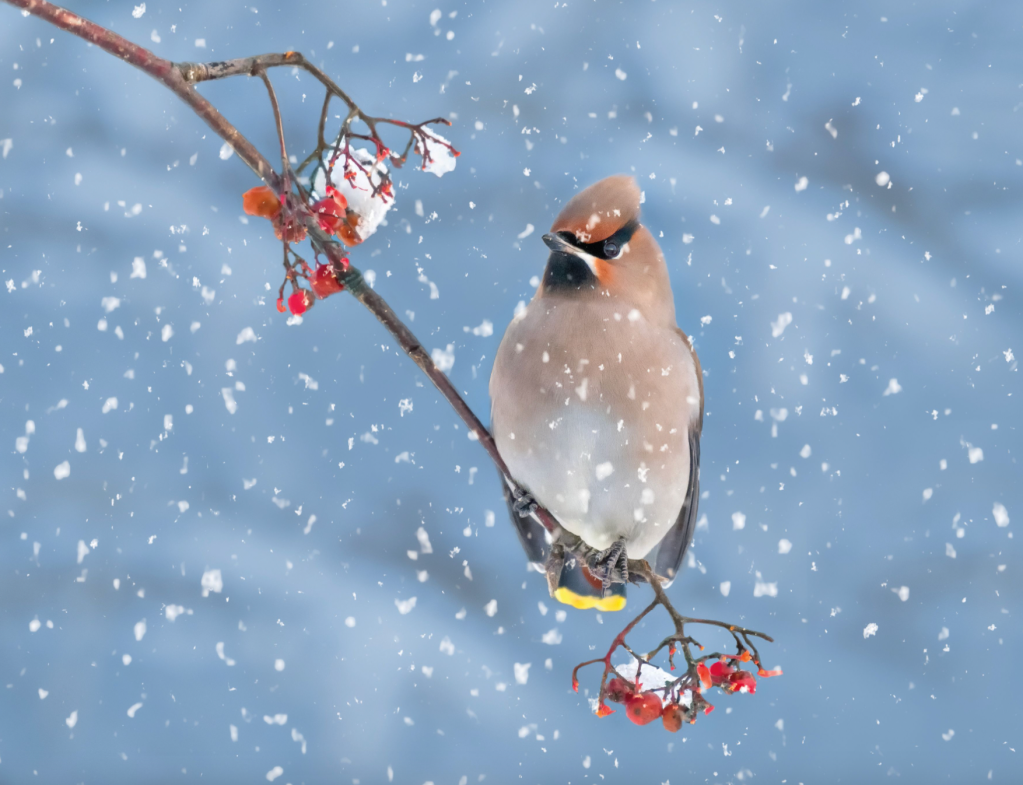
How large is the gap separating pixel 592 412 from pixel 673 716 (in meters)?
0.49

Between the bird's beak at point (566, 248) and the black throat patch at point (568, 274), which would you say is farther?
the black throat patch at point (568, 274)

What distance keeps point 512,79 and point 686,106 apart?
422 mm

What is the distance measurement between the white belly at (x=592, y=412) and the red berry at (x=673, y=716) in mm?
418

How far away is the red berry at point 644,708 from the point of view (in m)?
1.30

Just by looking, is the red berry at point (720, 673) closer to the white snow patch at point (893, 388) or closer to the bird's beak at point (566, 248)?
the bird's beak at point (566, 248)

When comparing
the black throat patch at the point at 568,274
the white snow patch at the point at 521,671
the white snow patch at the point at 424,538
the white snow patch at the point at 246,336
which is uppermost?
the white snow patch at the point at 246,336

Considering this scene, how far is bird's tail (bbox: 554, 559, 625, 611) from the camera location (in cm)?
178

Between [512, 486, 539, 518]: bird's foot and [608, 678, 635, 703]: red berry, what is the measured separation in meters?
0.39

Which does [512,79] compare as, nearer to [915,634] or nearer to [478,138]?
[478,138]

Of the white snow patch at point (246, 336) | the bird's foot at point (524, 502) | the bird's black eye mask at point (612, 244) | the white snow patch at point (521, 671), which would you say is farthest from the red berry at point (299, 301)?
the white snow patch at point (521, 671)

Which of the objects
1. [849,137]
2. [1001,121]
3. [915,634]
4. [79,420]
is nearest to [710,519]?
[915,634]

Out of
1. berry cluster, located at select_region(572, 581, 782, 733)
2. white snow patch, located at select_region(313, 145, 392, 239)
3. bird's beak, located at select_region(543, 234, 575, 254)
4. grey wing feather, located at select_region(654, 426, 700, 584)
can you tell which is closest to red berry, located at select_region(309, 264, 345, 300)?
white snow patch, located at select_region(313, 145, 392, 239)

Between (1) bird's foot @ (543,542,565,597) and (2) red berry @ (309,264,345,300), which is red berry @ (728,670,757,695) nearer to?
(1) bird's foot @ (543,542,565,597)

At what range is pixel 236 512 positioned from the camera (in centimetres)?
250
